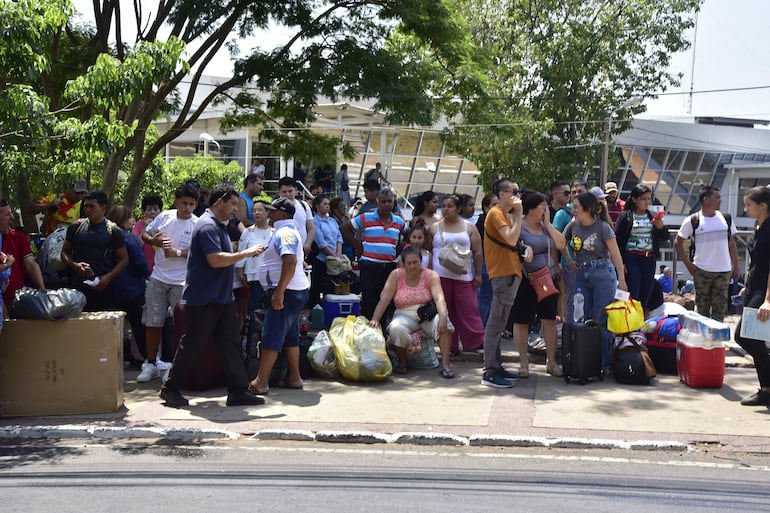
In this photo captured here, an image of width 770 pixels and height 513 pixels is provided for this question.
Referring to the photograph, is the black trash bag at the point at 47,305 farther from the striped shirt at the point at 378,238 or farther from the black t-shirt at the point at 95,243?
the striped shirt at the point at 378,238

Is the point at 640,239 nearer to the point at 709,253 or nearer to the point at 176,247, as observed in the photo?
the point at 709,253

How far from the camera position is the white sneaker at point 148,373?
901 centimetres

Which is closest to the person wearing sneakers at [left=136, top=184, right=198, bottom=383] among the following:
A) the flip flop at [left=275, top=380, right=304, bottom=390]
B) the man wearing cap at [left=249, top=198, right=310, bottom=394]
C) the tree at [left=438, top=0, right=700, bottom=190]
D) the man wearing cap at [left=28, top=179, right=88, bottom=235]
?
the man wearing cap at [left=249, top=198, right=310, bottom=394]

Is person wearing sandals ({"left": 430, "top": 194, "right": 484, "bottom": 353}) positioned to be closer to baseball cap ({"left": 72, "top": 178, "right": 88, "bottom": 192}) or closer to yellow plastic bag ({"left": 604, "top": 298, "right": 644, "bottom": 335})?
→ yellow plastic bag ({"left": 604, "top": 298, "right": 644, "bottom": 335})

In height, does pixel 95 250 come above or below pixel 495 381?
above

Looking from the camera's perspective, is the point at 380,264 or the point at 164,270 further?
the point at 380,264

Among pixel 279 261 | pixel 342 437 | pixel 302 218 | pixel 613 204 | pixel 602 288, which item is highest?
pixel 613 204

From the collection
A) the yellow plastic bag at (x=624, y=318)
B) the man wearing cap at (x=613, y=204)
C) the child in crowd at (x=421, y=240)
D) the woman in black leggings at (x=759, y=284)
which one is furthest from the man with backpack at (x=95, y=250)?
the woman in black leggings at (x=759, y=284)

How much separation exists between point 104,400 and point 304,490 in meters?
2.83

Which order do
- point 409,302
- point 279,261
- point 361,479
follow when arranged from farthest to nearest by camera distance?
point 409,302 < point 279,261 < point 361,479

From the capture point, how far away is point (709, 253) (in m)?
10.4

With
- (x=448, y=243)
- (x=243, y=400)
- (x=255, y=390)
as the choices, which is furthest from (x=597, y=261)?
(x=243, y=400)

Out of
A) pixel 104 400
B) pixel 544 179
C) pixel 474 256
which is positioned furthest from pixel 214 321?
pixel 544 179

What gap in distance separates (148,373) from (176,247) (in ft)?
4.38
